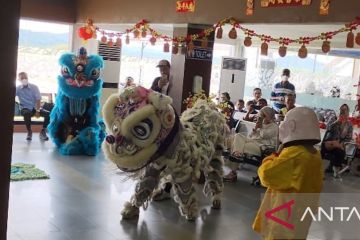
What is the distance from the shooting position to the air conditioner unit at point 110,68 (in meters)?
9.66

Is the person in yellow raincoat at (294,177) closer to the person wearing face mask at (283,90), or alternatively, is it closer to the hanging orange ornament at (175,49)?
the hanging orange ornament at (175,49)

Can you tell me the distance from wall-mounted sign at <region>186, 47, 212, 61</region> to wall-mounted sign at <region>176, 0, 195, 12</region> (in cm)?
58

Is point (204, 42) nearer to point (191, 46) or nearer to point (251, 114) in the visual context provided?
point (191, 46)

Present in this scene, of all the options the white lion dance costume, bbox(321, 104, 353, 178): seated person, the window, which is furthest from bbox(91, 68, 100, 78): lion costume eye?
bbox(321, 104, 353, 178): seated person

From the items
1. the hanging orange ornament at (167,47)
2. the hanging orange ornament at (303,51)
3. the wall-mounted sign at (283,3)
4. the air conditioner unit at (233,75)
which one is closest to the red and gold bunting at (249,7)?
the wall-mounted sign at (283,3)

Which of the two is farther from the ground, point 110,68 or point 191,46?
point 191,46

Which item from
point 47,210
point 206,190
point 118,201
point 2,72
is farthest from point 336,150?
point 2,72

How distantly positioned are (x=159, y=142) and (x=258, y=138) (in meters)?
2.73

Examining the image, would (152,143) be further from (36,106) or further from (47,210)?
(36,106)

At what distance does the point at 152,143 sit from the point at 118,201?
4.17ft

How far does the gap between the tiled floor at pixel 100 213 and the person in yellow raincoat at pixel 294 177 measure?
1.61 meters

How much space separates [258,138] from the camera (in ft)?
21.9

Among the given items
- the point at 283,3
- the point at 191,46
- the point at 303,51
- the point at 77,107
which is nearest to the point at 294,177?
the point at 303,51

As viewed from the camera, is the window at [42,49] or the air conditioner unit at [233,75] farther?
the air conditioner unit at [233,75]
